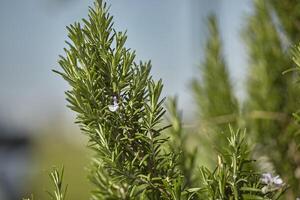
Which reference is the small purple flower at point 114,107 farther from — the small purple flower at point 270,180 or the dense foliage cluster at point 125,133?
the small purple flower at point 270,180

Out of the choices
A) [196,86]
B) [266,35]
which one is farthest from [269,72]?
[196,86]

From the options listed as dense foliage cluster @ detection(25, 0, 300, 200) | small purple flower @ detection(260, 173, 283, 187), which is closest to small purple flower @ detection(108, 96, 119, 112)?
dense foliage cluster @ detection(25, 0, 300, 200)

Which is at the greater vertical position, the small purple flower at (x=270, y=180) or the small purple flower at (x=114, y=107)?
the small purple flower at (x=114, y=107)

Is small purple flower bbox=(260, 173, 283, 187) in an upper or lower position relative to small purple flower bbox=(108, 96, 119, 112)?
lower

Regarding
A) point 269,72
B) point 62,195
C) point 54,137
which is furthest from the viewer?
point 54,137

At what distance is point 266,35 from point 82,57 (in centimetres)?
43

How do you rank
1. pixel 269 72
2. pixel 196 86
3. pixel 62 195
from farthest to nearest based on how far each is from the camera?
pixel 196 86
pixel 269 72
pixel 62 195

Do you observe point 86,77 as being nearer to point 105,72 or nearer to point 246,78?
point 105,72

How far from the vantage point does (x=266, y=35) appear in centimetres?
71

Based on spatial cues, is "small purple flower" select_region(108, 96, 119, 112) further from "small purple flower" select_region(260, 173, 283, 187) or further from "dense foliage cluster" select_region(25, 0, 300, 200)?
"small purple flower" select_region(260, 173, 283, 187)

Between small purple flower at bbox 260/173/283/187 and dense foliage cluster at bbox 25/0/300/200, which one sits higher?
dense foliage cluster at bbox 25/0/300/200

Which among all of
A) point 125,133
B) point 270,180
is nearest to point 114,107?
point 125,133

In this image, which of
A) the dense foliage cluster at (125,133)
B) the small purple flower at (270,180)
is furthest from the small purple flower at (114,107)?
the small purple flower at (270,180)

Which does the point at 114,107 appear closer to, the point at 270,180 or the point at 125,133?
the point at 125,133
